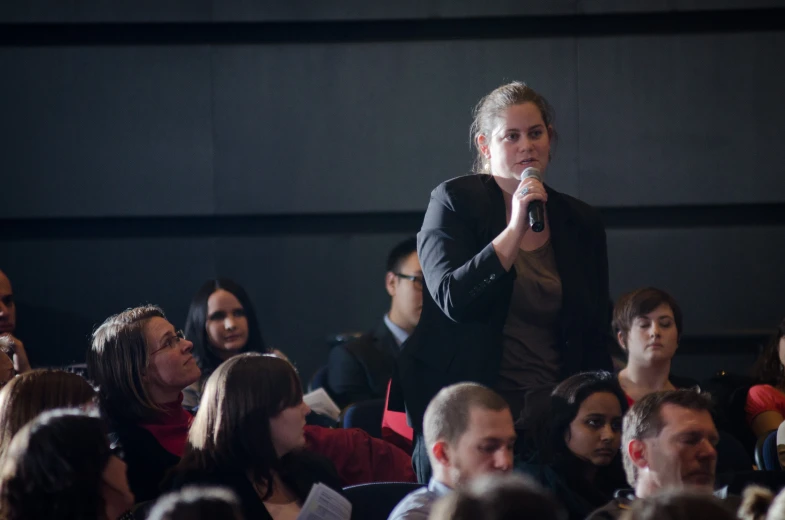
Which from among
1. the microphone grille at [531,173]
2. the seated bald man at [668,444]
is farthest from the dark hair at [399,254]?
the seated bald man at [668,444]

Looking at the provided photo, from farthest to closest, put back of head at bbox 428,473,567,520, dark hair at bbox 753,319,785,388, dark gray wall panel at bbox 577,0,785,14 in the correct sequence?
dark gray wall panel at bbox 577,0,785,14
dark hair at bbox 753,319,785,388
back of head at bbox 428,473,567,520

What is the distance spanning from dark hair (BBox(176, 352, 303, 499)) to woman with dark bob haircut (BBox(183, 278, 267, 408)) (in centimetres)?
146

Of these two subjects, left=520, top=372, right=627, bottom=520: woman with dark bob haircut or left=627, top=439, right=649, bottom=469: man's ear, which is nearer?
left=627, top=439, right=649, bottom=469: man's ear

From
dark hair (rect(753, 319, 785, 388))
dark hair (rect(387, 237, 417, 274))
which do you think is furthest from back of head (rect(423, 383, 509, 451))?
dark hair (rect(387, 237, 417, 274))

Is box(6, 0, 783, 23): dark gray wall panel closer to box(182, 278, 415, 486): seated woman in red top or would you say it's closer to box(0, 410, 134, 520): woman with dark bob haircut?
box(182, 278, 415, 486): seated woman in red top

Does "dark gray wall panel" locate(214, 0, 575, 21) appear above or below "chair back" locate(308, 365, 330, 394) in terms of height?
above

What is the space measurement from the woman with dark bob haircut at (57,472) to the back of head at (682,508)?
90cm

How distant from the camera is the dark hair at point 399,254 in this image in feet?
13.8

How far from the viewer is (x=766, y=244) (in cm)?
450

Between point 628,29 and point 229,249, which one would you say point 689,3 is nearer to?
point 628,29

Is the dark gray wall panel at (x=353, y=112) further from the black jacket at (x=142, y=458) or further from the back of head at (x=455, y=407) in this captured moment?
the back of head at (x=455, y=407)

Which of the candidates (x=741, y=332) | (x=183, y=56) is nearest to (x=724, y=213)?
(x=741, y=332)

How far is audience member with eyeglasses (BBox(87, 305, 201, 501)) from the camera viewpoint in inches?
103

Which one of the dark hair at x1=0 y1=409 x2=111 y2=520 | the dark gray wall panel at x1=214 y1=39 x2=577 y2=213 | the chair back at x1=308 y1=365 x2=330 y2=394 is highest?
the dark gray wall panel at x1=214 y1=39 x2=577 y2=213
